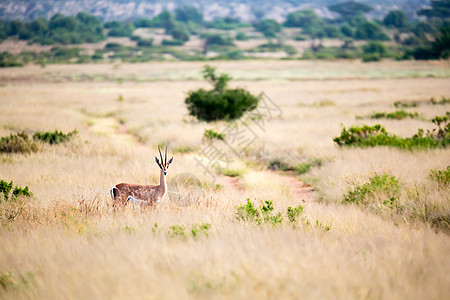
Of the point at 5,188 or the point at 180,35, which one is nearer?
the point at 5,188

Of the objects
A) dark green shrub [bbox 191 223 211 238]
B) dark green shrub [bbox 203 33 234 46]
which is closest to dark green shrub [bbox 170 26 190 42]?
dark green shrub [bbox 203 33 234 46]

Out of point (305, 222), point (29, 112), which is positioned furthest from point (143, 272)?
point (29, 112)

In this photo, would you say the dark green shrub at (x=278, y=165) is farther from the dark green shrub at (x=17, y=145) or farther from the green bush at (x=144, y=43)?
the green bush at (x=144, y=43)

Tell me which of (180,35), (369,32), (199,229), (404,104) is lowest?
(404,104)

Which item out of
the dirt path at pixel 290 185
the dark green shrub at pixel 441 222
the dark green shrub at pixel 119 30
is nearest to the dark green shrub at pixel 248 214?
the dark green shrub at pixel 441 222

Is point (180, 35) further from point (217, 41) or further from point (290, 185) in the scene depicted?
point (290, 185)

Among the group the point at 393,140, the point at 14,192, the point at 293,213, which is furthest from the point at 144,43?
the point at 293,213

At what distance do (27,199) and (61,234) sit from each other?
8.32 feet

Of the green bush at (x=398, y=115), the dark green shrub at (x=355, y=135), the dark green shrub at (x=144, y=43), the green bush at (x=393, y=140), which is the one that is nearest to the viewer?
the green bush at (x=393, y=140)

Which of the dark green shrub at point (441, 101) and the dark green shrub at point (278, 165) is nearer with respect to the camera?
the dark green shrub at point (278, 165)

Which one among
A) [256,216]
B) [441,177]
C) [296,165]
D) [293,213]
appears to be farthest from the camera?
[296,165]

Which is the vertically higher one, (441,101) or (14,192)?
(14,192)

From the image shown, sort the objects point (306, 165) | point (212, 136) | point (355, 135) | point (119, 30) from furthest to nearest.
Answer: point (119, 30)
point (212, 136)
point (355, 135)
point (306, 165)

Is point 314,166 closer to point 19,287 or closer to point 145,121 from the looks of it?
point 19,287
